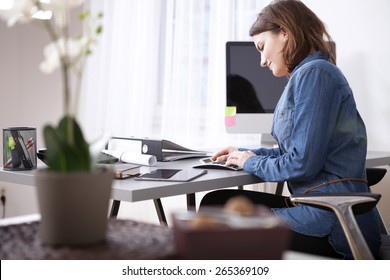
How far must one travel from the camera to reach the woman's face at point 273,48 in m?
2.12

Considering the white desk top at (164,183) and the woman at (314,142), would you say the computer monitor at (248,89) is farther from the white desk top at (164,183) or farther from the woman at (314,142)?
the woman at (314,142)

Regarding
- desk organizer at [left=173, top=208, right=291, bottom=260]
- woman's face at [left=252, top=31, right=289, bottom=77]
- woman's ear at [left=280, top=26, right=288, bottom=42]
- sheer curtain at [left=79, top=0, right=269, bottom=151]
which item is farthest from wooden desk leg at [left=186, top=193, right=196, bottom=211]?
desk organizer at [left=173, top=208, right=291, bottom=260]

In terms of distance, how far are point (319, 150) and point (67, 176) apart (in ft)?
3.93

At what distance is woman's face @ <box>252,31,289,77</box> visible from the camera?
83.7 inches

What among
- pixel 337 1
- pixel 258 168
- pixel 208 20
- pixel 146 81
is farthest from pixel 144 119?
pixel 258 168

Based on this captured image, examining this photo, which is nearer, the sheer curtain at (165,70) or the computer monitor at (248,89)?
the computer monitor at (248,89)

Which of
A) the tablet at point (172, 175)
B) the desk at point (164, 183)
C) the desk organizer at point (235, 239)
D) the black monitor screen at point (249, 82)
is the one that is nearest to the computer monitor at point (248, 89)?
the black monitor screen at point (249, 82)

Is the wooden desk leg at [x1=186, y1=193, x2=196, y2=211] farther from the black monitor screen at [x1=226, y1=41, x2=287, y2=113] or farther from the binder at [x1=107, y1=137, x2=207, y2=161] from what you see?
the black monitor screen at [x1=226, y1=41, x2=287, y2=113]

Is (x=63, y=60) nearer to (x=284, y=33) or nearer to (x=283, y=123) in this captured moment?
(x=283, y=123)

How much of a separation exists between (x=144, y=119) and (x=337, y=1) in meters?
1.31

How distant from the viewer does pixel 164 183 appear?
1.73 metres

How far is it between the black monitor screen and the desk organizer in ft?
7.37

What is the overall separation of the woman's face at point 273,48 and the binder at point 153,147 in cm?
47
